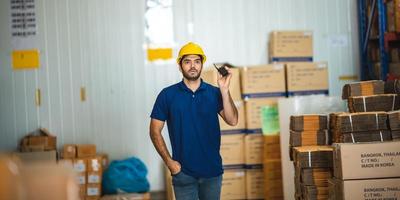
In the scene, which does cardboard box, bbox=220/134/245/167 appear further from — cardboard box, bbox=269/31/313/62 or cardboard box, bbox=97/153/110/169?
cardboard box, bbox=97/153/110/169

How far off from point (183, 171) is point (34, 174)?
2.10 m

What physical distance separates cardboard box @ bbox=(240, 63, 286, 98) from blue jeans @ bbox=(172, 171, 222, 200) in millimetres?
2719

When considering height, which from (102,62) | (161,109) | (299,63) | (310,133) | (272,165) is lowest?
(272,165)

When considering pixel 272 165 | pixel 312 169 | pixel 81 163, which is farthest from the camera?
pixel 81 163

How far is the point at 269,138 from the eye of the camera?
657 cm

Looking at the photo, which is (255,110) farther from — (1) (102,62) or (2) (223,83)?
(2) (223,83)

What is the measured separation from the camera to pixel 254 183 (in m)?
6.80

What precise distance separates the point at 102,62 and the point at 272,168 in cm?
276

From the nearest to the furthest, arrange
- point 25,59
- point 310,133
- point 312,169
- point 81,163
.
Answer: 1. point 312,169
2. point 310,133
3. point 81,163
4. point 25,59

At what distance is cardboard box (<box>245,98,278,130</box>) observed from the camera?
266 inches

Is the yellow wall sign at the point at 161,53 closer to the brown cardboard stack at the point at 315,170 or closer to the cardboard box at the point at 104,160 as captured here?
the cardboard box at the point at 104,160

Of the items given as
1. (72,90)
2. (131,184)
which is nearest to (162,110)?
(131,184)

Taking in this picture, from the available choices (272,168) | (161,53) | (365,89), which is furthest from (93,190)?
(365,89)

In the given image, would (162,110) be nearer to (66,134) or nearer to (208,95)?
(208,95)
